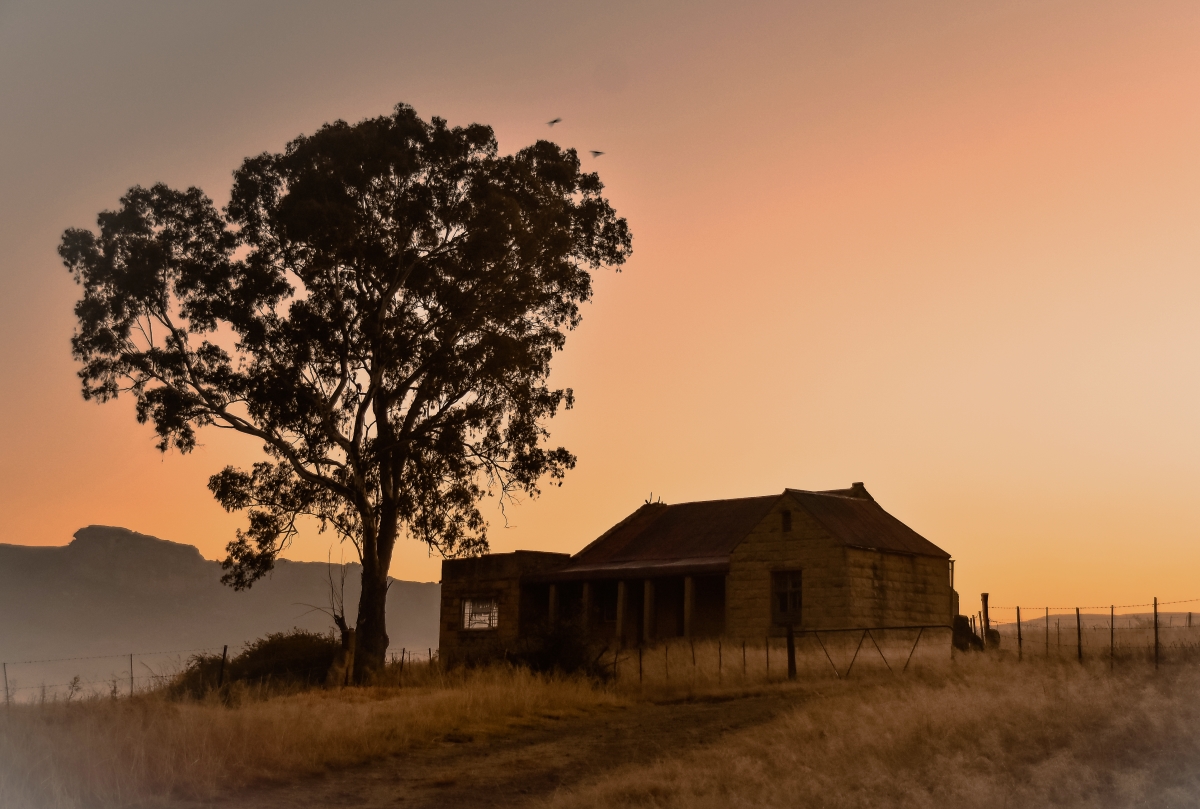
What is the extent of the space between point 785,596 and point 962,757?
2116 cm

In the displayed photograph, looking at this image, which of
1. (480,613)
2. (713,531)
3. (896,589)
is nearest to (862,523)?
(896,589)

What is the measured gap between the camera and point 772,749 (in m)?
15.9

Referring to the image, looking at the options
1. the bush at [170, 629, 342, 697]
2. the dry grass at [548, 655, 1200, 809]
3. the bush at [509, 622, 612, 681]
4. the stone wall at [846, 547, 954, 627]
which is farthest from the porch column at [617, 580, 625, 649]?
the dry grass at [548, 655, 1200, 809]

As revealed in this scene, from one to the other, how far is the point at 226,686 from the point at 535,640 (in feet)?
27.0

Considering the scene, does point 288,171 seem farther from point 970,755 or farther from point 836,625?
point 970,755

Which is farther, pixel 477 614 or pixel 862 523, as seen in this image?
pixel 477 614

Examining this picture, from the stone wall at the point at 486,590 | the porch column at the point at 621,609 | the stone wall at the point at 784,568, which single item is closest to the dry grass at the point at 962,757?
the stone wall at the point at 784,568

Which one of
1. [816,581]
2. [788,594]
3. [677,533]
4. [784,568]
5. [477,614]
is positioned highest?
→ [677,533]

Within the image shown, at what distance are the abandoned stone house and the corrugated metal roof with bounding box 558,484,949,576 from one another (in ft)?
0.24

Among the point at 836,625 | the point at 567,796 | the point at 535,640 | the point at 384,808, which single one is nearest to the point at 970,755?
the point at 567,796

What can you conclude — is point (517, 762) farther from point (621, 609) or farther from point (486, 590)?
point (486, 590)

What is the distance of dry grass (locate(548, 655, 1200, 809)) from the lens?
41.1 feet

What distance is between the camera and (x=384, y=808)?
13812 millimetres

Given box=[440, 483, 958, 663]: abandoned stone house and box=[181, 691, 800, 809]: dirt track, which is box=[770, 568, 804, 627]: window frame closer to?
box=[440, 483, 958, 663]: abandoned stone house
